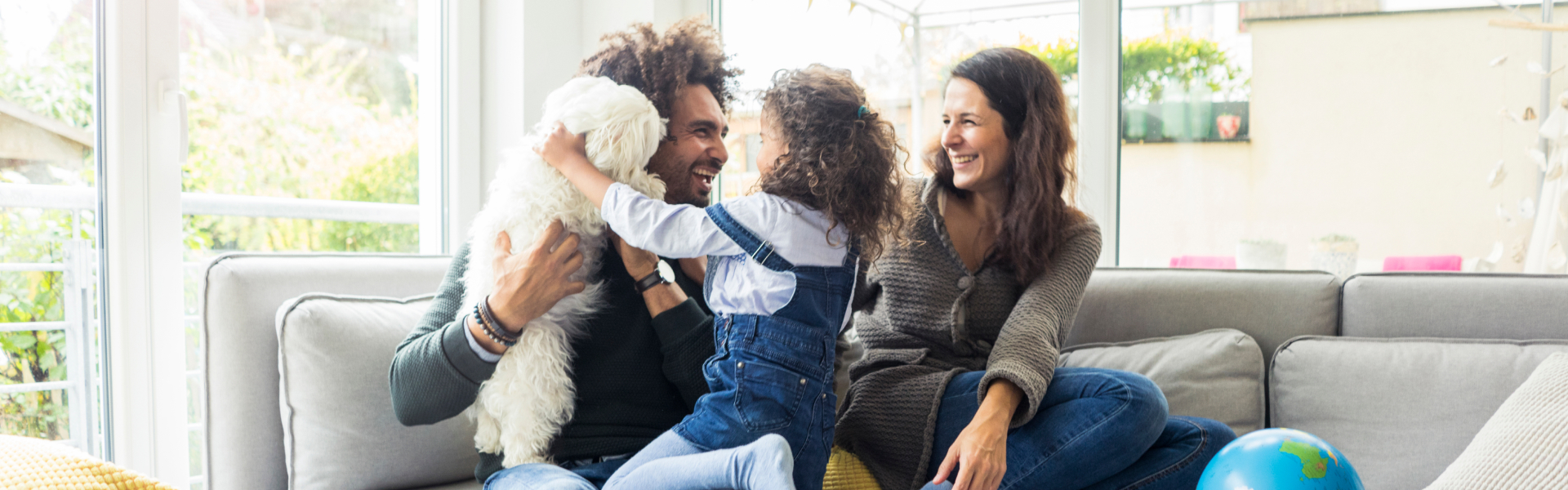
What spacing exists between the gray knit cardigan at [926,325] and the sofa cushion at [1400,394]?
0.52m

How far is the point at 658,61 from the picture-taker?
62.0 inches

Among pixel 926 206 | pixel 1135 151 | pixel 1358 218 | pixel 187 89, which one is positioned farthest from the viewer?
pixel 1135 151

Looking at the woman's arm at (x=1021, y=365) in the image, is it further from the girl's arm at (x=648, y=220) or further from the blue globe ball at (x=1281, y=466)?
the girl's arm at (x=648, y=220)

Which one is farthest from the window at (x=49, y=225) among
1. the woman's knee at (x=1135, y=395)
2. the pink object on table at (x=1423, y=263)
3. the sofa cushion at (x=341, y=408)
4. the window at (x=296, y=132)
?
the pink object on table at (x=1423, y=263)

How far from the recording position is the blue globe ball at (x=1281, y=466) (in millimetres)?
1347

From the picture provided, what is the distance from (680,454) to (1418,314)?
156 cm

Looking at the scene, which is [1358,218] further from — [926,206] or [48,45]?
[48,45]

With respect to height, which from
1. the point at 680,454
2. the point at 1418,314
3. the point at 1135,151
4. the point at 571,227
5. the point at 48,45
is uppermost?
the point at 48,45

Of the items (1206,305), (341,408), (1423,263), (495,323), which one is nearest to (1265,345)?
(1206,305)

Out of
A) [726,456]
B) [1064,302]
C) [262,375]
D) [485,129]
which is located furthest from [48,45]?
[1064,302]

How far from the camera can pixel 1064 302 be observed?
163 centimetres

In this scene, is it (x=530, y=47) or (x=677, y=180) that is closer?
(x=677, y=180)

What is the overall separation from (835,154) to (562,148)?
1.36 feet

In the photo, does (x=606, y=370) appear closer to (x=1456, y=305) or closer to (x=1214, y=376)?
(x=1214, y=376)
